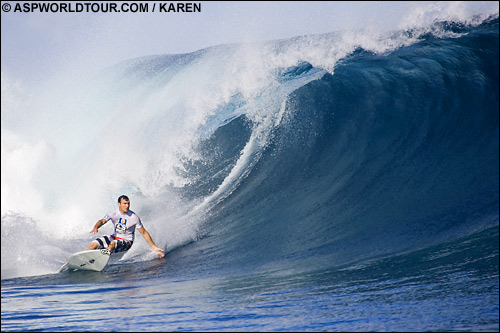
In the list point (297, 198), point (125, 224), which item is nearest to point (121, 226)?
point (125, 224)

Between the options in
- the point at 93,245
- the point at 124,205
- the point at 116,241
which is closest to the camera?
the point at 93,245

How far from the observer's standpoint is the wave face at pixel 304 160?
257 inches

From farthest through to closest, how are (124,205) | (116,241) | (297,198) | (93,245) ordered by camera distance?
(297,198)
(124,205)
(116,241)
(93,245)

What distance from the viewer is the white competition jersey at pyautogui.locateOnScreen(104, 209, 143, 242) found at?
21.4ft

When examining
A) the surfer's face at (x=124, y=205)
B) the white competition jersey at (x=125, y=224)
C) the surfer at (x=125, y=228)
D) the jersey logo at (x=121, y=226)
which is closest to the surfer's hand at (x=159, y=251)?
the surfer at (x=125, y=228)

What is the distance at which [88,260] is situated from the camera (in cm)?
601

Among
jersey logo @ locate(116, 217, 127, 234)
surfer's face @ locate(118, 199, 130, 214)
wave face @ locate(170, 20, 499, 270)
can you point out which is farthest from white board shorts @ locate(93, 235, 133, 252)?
wave face @ locate(170, 20, 499, 270)

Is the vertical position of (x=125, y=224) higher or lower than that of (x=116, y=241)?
higher

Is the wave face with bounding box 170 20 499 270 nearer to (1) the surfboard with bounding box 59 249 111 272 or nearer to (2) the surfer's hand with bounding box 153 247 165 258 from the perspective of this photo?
(2) the surfer's hand with bounding box 153 247 165 258

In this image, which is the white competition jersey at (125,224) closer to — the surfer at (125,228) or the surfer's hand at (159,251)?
the surfer at (125,228)

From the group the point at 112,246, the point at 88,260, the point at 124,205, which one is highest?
the point at 124,205

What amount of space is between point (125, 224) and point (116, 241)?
0.26 m

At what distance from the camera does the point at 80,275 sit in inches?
229

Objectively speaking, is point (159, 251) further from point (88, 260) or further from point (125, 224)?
point (88, 260)
